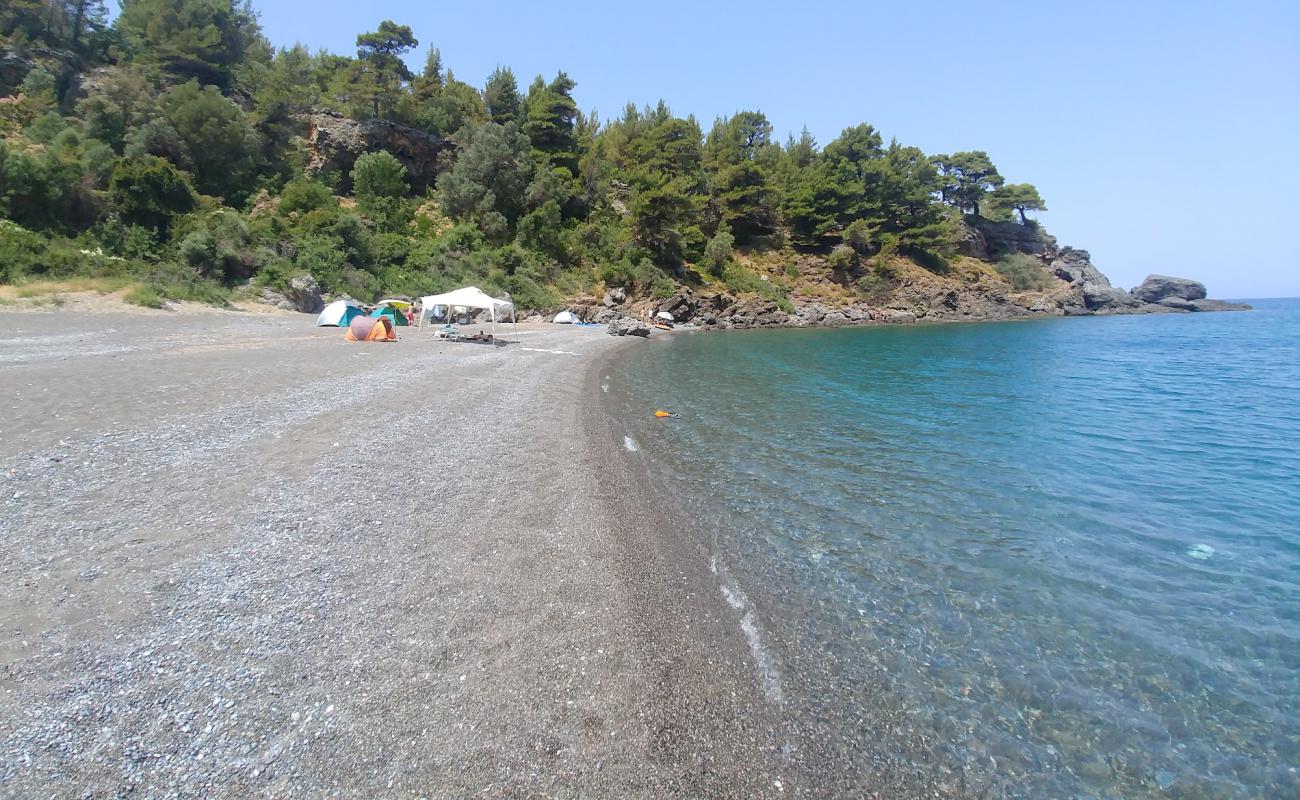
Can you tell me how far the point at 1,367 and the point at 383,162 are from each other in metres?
43.8

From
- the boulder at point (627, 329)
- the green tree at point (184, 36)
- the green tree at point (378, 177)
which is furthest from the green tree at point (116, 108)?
the boulder at point (627, 329)

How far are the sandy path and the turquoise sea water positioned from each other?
123 centimetres

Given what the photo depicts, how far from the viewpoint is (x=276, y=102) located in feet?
165

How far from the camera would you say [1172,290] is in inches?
3920

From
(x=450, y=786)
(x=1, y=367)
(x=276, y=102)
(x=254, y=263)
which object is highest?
(x=276, y=102)

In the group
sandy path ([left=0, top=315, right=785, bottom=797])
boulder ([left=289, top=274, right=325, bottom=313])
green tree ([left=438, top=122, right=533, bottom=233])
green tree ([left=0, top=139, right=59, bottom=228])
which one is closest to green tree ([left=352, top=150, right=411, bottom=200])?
green tree ([left=438, top=122, right=533, bottom=233])

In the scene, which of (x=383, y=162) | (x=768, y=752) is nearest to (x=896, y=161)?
(x=383, y=162)

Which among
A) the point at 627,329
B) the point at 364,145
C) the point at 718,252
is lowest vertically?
the point at 627,329

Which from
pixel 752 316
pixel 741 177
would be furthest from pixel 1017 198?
pixel 752 316

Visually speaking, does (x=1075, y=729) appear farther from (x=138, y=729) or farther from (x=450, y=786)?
(x=138, y=729)

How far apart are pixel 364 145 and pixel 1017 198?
90.4 metres

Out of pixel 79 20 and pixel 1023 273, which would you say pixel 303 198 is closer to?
pixel 79 20

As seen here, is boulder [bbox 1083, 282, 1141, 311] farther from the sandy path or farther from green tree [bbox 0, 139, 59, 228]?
green tree [bbox 0, 139, 59, 228]

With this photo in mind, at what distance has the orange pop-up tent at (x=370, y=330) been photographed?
23.7 meters
